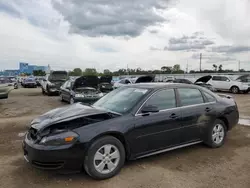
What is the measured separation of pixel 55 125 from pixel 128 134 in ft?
3.87

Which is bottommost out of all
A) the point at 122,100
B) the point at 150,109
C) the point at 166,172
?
the point at 166,172

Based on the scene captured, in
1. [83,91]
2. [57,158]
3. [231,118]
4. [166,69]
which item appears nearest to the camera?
[57,158]

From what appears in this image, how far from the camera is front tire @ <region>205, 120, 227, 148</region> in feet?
16.8

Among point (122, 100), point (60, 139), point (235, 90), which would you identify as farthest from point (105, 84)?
point (60, 139)

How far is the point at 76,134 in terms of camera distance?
3527 mm

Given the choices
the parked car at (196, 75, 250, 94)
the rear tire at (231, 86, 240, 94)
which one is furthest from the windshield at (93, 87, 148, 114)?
the rear tire at (231, 86, 240, 94)

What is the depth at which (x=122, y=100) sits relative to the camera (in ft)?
15.0

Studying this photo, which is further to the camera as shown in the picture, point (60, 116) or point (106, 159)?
point (60, 116)

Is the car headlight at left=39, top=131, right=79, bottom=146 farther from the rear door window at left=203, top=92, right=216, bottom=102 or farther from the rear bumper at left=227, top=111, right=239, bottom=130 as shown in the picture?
the rear bumper at left=227, top=111, right=239, bottom=130

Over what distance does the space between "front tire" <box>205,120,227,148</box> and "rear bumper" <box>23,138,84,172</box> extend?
2.94m

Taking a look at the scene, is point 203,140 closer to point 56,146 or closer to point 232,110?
point 232,110

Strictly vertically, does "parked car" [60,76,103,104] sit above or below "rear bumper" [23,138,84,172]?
above

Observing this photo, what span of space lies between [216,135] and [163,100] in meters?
1.66

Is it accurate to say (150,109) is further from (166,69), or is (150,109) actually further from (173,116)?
(166,69)
